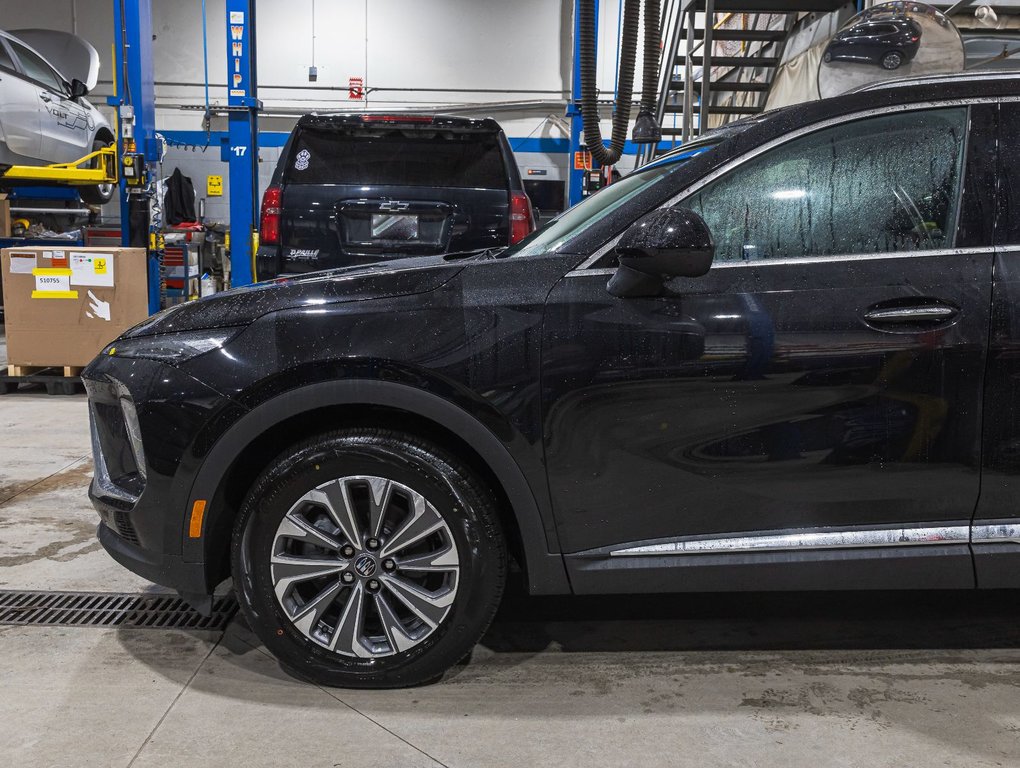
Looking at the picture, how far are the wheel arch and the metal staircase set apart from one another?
14.8 ft

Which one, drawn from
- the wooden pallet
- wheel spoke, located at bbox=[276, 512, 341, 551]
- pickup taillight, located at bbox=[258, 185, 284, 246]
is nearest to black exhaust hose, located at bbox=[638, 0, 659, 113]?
pickup taillight, located at bbox=[258, 185, 284, 246]

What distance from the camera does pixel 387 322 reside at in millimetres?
2348

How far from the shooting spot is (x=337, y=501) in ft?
7.77

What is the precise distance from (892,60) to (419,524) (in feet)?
9.92

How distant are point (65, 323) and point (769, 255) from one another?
6.23 metres

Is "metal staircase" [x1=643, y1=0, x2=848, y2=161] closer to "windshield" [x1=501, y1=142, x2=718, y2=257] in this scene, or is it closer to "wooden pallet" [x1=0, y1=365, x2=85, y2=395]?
"windshield" [x1=501, y1=142, x2=718, y2=257]

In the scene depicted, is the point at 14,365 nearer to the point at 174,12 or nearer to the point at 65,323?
the point at 65,323

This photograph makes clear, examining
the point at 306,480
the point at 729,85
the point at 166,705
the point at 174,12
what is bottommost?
the point at 166,705

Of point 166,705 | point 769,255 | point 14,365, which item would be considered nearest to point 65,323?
point 14,365

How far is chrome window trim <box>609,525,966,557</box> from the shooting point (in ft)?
7.61

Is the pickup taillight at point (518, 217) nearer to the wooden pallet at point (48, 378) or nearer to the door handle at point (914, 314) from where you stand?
the door handle at point (914, 314)

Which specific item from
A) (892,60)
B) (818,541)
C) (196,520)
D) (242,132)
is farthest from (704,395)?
(242,132)

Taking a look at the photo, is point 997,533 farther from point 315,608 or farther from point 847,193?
point 315,608

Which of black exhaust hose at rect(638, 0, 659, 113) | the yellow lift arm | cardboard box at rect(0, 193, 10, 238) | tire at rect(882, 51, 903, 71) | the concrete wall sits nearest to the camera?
tire at rect(882, 51, 903, 71)
